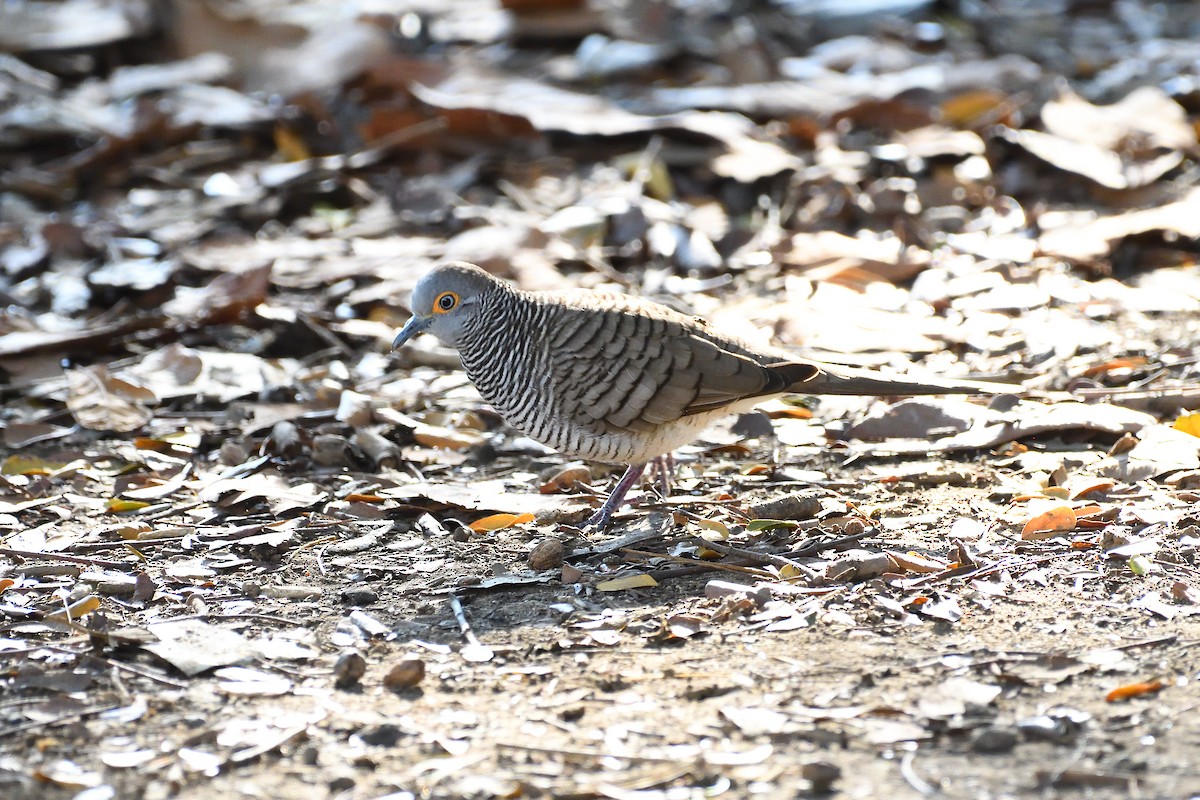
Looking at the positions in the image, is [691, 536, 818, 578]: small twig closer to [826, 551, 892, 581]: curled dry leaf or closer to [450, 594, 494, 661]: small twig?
[826, 551, 892, 581]: curled dry leaf

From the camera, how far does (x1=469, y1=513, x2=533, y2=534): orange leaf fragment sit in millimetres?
4398

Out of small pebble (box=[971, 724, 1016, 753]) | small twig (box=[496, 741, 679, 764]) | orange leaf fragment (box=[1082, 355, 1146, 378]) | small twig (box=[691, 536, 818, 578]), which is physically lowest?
small twig (box=[496, 741, 679, 764])

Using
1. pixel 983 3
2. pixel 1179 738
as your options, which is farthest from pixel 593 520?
pixel 983 3

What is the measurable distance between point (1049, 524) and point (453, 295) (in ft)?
6.79

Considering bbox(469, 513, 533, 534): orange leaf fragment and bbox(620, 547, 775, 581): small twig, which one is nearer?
bbox(620, 547, 775, 581): small twig

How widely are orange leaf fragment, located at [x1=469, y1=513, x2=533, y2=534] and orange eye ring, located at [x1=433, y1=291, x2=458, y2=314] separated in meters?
0.72

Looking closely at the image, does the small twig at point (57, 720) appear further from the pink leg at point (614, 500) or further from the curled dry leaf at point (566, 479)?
the curled dry leaf at point (566, 479)

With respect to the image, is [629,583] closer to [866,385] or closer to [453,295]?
[866,385]

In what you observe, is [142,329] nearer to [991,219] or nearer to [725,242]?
[725,242]

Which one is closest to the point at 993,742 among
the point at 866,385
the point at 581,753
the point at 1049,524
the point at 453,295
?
the point at 581,753

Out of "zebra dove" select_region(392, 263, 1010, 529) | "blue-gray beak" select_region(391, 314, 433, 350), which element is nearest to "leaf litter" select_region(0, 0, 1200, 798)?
"zebra dove" select_region(392, 263, 1010, 529)

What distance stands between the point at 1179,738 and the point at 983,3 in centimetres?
838

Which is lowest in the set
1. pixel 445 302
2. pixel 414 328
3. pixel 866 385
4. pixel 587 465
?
pixel 587 465

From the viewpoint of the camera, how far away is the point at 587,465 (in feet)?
16.5
